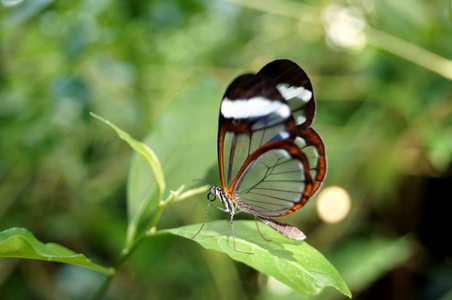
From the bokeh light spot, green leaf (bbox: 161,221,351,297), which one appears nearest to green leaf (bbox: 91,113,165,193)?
green leaf (bbox: 161,221,351,297)

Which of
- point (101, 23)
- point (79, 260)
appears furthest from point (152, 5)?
point (79, 260)

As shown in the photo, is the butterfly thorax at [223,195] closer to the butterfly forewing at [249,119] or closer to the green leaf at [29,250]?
the butterfly forewing at [249,119]

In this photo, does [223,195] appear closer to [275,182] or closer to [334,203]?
[275,182]

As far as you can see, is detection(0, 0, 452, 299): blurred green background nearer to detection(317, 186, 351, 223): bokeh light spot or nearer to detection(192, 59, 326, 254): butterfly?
detection(317, 186, 351, 223): bokeh light spot

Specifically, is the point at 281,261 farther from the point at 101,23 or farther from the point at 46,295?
the point at 46,295

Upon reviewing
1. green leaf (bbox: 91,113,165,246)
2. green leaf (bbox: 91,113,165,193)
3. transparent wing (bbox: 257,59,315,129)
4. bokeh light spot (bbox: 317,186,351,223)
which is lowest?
bokeh light spot (bbox: 317,186,351,223)

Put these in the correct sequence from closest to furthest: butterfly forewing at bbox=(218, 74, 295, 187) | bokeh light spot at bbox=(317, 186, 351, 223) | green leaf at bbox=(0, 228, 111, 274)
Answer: green leaf at bbox=(0, 228, 111, 274) < butterfly forewing at bbox=(218, 74, 295, 187) < bokeh light spot at bbox=(317, 186, 351, 223)

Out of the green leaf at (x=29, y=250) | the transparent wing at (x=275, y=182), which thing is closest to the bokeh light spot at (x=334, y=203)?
the transparent wing at (x=275, y=182)
